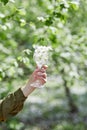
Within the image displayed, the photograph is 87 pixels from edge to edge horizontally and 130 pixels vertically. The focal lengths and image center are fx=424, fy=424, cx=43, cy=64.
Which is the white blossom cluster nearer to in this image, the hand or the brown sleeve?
the hand

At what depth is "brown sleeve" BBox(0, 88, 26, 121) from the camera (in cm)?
291

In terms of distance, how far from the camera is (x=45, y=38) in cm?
422

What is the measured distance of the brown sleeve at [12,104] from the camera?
115 inches

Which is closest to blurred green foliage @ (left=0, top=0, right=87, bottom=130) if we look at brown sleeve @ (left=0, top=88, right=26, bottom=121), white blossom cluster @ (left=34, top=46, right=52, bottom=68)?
white blossom cluster @ (left=34, top=46, right=52, bottom=68)

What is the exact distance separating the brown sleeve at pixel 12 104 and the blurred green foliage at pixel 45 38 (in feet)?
3.23

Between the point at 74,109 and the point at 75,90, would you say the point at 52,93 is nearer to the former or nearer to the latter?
the point at 75,90

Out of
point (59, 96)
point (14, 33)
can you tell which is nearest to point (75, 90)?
point (59, 96)

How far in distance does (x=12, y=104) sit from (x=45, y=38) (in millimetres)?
1419

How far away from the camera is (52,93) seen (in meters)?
14.2

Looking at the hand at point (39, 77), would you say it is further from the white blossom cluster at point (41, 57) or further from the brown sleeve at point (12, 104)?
the brown sleeve at point (12, 104)

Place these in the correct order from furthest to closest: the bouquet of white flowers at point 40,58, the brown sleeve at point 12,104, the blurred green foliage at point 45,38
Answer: the blurred green foliage at point 45,38
the brown sleeve at point 12,104
the bouquet of white flowers at point 40,58

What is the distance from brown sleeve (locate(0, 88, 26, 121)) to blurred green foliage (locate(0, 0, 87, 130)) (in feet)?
3.23

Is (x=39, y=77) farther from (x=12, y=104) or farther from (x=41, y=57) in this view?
(x=12, y=104)

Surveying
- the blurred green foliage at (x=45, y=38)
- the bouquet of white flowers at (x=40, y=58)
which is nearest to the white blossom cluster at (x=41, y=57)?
the bouquet of white flowers at (x=40, y=58)
